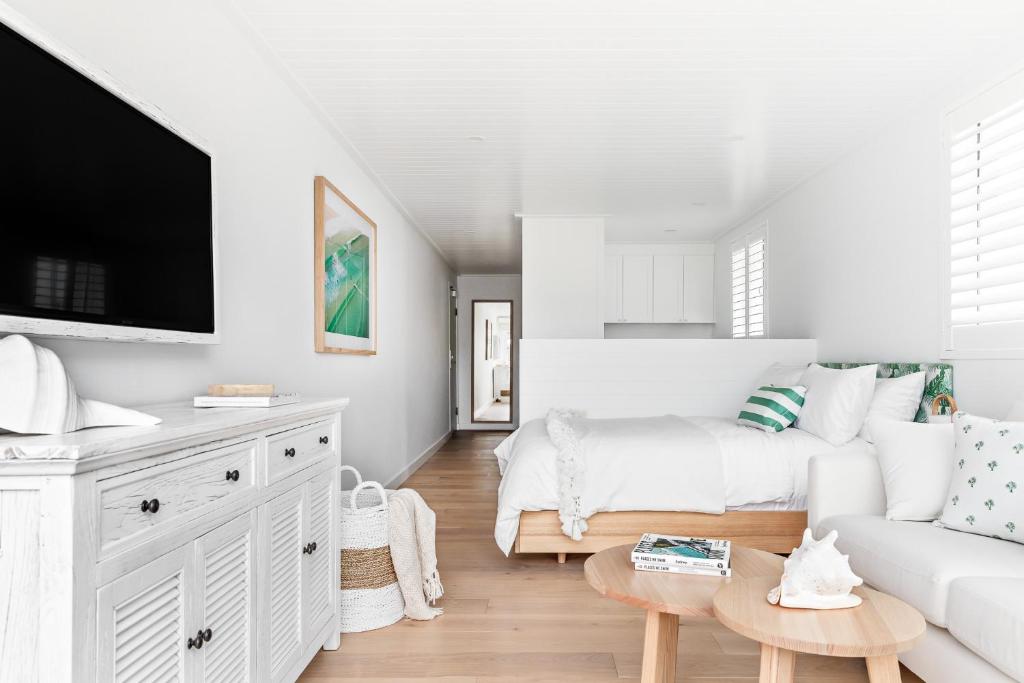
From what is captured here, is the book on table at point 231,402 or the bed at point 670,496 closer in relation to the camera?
the book on table at point 231,402

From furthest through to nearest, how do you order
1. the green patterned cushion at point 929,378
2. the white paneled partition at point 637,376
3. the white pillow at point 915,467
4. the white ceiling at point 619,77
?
the white paneled partition at point 637,376
the green patterned cushion at point 929,378
the white ceiling at point 619,77
the white pillow at point 915,467

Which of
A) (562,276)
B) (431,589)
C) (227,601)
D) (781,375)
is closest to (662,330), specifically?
(562,276)

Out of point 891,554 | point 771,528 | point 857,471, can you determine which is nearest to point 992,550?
point 891,554

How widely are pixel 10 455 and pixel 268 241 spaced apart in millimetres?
1923

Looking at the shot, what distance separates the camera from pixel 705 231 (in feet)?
21.8

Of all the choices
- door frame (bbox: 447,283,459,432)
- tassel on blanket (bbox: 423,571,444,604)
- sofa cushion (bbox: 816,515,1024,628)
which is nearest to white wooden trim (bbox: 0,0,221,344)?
tassel on blanket (bbox: 423,571,444,604)

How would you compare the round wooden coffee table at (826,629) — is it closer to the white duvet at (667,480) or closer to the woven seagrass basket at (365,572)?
the woven seagrass basket at (365,572)

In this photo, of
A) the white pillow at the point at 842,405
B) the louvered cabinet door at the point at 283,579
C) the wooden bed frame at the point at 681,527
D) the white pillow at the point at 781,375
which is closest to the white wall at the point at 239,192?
the louvered cabinet door at the point at 283,579

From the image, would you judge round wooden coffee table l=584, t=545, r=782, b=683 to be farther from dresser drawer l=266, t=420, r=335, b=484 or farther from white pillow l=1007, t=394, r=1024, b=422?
white pillow l=1007, t=394, r=1024, b=422

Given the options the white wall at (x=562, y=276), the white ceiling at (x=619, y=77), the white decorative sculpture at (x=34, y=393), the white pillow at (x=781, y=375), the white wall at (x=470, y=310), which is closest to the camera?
the white decorative sculpture at (x=34, y=393)

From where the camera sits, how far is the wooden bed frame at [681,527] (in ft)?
11.0

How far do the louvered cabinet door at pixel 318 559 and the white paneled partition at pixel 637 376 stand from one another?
8.97 ft

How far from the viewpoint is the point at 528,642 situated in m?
2.45

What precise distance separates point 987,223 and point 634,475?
194 cm
